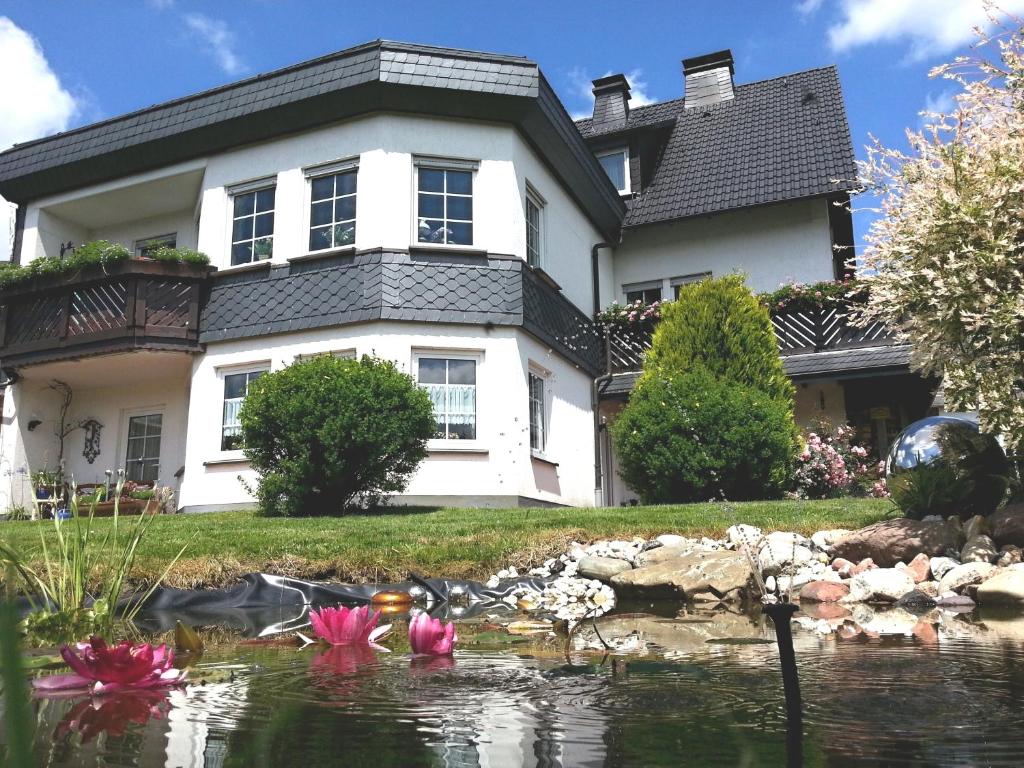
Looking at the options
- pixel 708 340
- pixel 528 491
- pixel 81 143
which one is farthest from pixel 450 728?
pixel 81 143

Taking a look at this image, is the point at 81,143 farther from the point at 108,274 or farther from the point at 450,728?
the point at 450,728

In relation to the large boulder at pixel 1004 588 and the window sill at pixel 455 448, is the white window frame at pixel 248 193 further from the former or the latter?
the large boulder at pixel 1004 588

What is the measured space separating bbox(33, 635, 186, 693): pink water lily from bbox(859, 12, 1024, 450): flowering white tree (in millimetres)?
6034

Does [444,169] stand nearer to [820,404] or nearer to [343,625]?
[820,404]

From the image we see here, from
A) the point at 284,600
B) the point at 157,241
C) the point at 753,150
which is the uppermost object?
the point at 753,150

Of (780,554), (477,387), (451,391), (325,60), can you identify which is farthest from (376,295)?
(780,554)

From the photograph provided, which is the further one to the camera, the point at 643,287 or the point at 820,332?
the point at 643,287

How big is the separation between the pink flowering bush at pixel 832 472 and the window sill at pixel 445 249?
5.68 metres

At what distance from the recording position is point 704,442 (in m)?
11.2

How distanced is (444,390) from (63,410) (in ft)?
26.3

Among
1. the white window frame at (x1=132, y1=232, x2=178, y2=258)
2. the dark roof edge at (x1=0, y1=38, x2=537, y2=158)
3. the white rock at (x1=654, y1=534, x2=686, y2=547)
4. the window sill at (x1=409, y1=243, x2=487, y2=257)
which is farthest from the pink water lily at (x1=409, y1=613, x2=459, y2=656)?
the white window frame at (x1=132, y1=232, x2=178, y2=258)

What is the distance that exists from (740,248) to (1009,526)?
11.3 meters

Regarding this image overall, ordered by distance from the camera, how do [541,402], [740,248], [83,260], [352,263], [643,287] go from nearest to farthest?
1. [352,263]
2. [541,402]
3. [83,260]
4. [740,248]
5. [643,287]

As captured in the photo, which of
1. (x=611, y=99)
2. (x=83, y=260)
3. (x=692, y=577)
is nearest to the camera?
(x=692, y=577)
